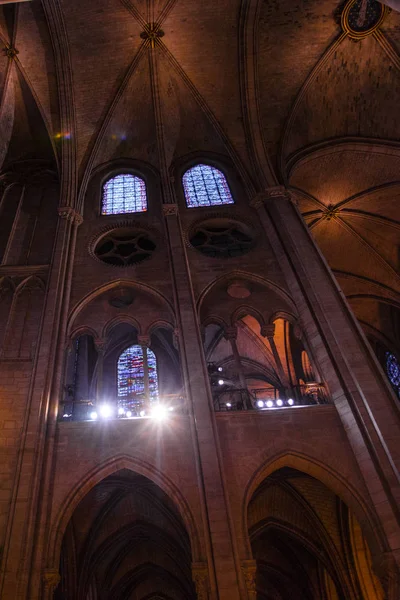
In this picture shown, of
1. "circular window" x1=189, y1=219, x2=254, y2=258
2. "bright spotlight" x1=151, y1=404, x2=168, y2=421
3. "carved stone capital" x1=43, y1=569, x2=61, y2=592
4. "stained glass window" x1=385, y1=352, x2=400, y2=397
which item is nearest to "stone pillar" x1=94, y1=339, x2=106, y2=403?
"bright spotlight" x1=151, y1=404, x2=168, y2=421

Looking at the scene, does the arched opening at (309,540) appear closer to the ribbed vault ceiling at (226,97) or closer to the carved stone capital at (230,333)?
the carved stone capital at (230,333)

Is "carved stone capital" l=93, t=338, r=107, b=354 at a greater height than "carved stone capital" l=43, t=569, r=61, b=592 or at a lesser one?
greater

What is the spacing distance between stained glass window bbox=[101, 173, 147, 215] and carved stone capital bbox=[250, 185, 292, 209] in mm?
3661

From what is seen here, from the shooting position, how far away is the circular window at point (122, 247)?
13.3 m

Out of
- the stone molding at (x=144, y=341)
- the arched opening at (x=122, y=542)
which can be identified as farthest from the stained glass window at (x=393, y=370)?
the stone molding at (x=144, y=341)

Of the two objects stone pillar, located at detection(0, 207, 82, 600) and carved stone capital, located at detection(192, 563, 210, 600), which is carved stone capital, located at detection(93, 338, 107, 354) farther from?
Result: carved stone capital, located at detection(192, 563, 210, 600)

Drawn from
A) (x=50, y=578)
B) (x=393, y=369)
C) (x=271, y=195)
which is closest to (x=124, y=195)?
(x=271, y=195)

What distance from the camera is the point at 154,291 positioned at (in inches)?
435

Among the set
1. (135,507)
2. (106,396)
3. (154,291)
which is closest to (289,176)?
(154,291)

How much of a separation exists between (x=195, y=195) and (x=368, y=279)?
24.7ft

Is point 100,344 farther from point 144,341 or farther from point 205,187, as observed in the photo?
point 205,187

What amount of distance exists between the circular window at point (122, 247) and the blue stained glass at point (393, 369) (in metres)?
10.3

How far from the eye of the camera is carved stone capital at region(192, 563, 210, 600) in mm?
6508

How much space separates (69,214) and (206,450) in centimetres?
812
